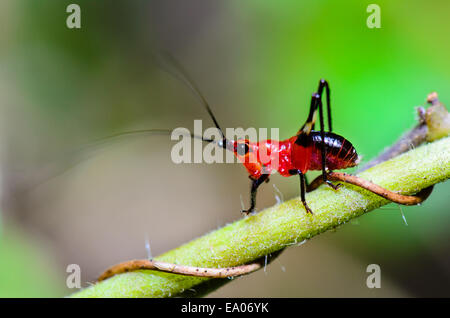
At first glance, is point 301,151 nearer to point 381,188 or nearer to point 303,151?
point 303,151

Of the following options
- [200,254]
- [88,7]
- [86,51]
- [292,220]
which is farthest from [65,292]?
[88,7]
